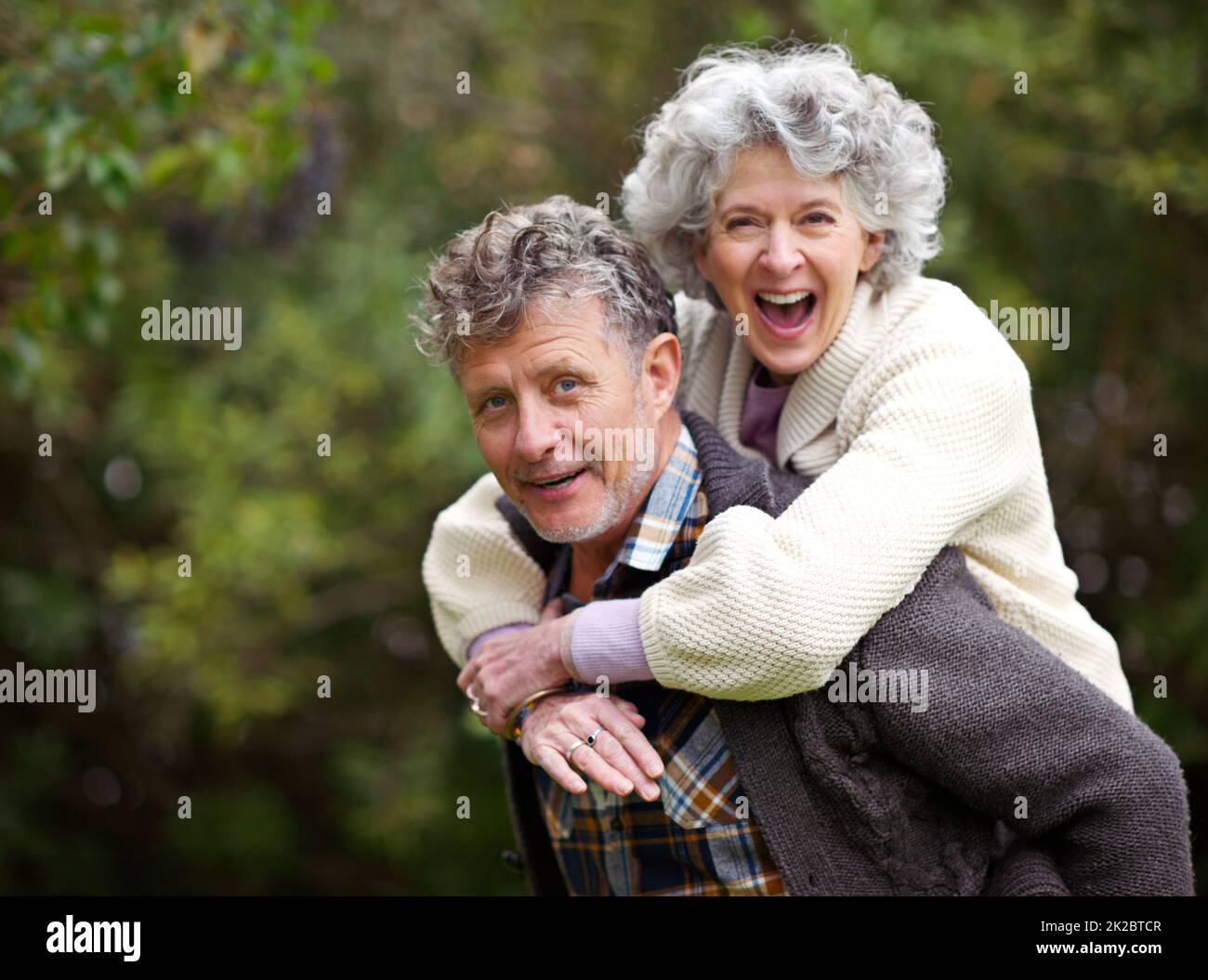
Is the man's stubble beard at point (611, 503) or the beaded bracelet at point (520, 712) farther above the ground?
the man's stubble beard at point (611, 503)

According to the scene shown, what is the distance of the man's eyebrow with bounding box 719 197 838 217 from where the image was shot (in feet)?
7.38

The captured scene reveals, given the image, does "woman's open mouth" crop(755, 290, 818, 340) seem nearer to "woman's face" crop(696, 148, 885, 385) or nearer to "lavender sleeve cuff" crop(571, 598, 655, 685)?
"woman's face" crop(696, 148, 885, 385)

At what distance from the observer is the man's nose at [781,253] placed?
2.22 m

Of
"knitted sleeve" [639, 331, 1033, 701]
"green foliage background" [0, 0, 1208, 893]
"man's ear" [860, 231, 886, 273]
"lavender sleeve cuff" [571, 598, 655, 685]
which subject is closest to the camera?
"knitted sleeve" [639, 331, 1033, 701]

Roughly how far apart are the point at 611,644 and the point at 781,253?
69 cm

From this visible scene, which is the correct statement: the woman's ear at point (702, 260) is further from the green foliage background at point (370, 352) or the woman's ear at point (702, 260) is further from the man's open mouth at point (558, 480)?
the green foliage background at point (370, 352)

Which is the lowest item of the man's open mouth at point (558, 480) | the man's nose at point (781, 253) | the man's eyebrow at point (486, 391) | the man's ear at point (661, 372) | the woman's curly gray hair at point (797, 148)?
the man's open mouth at point (558, 480)

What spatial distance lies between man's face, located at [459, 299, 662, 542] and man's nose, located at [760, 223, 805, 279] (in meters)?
0.28

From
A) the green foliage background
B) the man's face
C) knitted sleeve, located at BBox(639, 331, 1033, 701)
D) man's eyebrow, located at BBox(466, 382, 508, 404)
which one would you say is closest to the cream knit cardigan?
knitted sleeve, located at BBox(639, 331, 1033, 701)

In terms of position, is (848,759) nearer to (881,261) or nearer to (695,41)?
(881,261)

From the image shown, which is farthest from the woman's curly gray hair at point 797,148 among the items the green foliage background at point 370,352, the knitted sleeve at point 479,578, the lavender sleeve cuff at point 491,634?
the green foliage background at point 370,352

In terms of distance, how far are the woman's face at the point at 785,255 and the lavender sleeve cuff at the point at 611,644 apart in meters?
0.52

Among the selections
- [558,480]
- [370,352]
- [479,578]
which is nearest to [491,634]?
[479,578]
